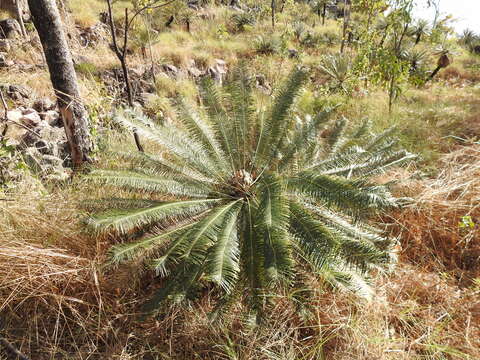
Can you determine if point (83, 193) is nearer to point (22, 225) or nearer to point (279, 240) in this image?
point (22, 225)

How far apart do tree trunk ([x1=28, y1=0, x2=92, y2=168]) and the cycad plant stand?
3.65ft

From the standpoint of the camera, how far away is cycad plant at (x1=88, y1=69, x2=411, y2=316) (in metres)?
1.45

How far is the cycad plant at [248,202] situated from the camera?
145 centimetres

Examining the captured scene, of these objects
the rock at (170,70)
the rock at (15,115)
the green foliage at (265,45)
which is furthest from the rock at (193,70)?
the rock at (15,115)

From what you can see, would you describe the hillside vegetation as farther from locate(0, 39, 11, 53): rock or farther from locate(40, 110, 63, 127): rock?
locate(0, 39, 11, 53): rock

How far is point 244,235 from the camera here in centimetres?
179

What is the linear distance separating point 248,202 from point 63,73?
7.32ft

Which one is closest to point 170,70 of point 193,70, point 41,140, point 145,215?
point 193,70

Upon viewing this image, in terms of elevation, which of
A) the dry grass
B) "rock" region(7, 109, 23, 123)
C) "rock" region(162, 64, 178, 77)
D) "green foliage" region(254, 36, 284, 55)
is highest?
"green foliage" region(254, 36, 284, 55)

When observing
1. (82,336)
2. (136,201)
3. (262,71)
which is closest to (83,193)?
(136,201)

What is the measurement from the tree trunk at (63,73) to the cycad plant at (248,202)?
43.8 inches

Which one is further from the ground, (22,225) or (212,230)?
(212,230)

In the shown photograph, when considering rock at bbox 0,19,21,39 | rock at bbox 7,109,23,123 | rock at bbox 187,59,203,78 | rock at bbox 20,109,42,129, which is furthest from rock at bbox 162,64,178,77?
rock at bbox 7,109,23,123

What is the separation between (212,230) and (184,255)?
10.1 inches
